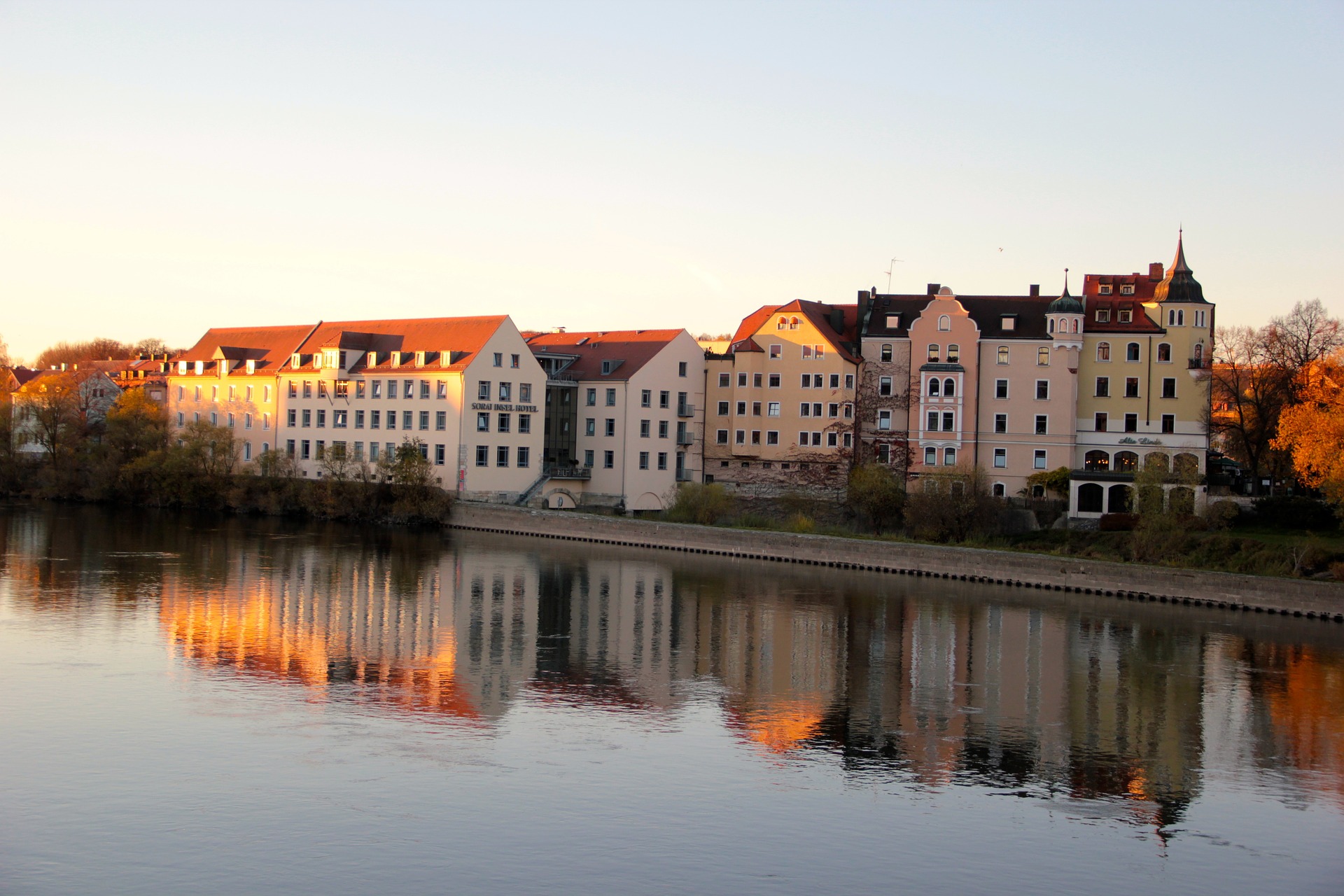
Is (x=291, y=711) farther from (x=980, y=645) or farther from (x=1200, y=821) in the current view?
(x=980, y=645)

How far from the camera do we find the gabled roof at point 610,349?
237ft

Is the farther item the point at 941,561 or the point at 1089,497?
the point at 1089,497

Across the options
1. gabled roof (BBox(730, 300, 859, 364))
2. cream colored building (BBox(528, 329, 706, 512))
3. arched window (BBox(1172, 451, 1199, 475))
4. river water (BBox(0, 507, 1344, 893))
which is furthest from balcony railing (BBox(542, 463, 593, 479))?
arched window (BBox(1172, 451, 1199, 475))

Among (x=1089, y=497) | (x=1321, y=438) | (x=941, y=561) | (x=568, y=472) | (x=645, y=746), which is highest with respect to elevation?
(x=1321, y=438)

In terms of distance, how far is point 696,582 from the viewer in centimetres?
4575

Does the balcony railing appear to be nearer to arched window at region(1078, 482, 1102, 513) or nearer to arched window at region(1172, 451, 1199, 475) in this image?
arched window at region(1078, 482, 1102, 513)

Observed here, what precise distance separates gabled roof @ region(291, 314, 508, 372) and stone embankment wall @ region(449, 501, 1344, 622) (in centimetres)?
933

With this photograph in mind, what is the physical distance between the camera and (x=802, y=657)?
3072 centimetres

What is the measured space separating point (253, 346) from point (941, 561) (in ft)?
179

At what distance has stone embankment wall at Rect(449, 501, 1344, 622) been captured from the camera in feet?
136

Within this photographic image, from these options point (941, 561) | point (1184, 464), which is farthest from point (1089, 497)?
point (941, 561)

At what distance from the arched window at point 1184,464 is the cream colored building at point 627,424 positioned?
2536 cm

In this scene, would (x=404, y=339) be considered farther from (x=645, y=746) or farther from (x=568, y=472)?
(x=645, y=746)

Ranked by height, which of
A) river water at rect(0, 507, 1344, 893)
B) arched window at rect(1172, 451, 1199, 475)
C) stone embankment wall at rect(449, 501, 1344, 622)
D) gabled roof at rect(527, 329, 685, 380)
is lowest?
river water at rect(0, 507, 1344, 893)
